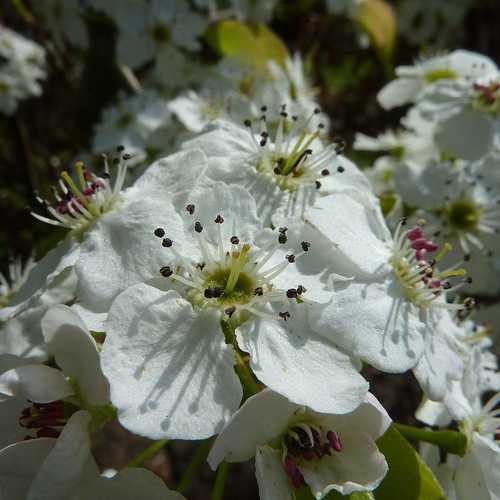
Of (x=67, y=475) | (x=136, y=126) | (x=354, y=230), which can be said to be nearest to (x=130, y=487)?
(x=67, y=475)

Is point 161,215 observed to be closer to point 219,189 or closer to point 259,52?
point 219,189

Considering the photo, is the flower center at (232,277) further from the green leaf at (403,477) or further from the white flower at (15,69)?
the white flower at (15,69)

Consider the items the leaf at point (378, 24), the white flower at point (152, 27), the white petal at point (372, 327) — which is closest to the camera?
the white petal at point (372, 327)

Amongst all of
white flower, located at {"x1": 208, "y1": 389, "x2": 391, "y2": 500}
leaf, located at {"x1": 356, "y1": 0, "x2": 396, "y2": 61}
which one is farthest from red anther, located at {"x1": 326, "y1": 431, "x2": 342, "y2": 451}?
→ leaf, located at {"x1": 356, "y1": 0, "x2": 396, "y2": 61}

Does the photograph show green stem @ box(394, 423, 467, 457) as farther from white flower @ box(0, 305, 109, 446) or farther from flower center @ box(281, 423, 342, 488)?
white flower @ box(0, 305, 109, 446)

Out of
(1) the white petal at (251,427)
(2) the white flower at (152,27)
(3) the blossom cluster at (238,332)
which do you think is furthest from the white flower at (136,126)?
(1) the white petal at (251,427)
